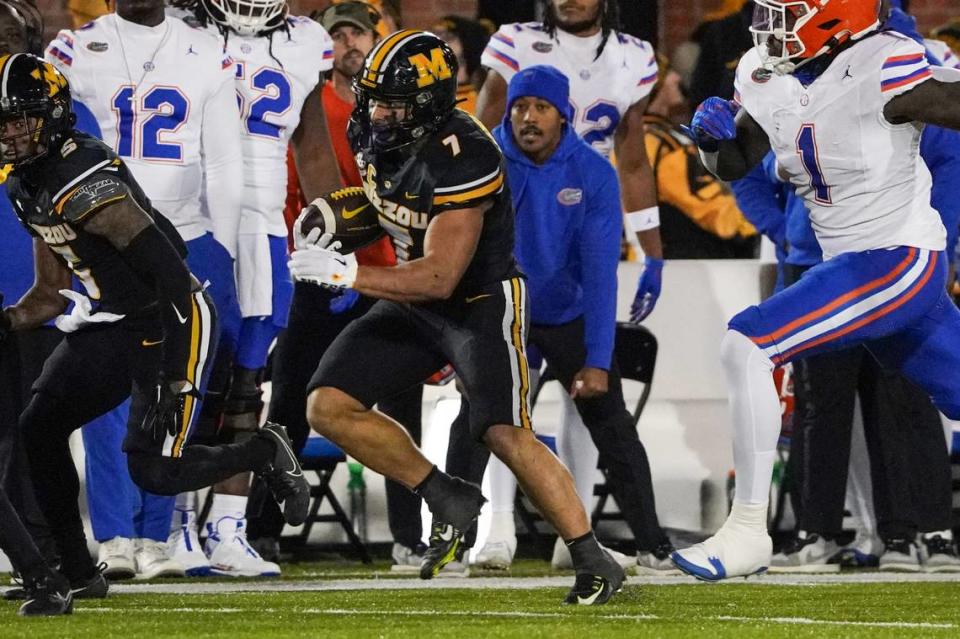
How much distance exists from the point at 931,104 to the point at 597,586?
142cm

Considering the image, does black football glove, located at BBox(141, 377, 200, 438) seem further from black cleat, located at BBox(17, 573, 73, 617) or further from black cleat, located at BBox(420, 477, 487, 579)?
black cleat, located at BBox(420, 477, 487, 579)

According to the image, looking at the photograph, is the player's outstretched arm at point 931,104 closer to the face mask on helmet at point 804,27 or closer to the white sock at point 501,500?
the face mask on helmet at point 804,27

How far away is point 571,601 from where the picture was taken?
4.68 meters

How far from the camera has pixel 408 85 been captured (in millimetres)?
4824

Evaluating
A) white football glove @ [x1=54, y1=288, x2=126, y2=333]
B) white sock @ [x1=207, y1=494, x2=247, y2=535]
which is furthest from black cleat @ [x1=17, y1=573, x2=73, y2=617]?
white sock @ [x1=207, y1=494, x2=247, y2=535]

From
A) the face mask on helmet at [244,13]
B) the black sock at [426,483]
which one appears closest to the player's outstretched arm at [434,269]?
the black sock at [426,483]

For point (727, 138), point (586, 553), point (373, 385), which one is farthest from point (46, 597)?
Result: point (727, 138)

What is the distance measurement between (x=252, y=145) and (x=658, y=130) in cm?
233

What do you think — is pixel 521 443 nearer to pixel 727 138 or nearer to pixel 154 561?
pixel 727 138

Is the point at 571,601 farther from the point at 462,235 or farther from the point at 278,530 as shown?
the point at 278,530

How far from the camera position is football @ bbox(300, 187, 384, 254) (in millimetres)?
4852

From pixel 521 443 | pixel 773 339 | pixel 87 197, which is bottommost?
pixel 521 443

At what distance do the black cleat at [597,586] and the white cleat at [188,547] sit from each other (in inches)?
66.2

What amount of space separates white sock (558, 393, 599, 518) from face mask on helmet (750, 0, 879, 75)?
1747mm
